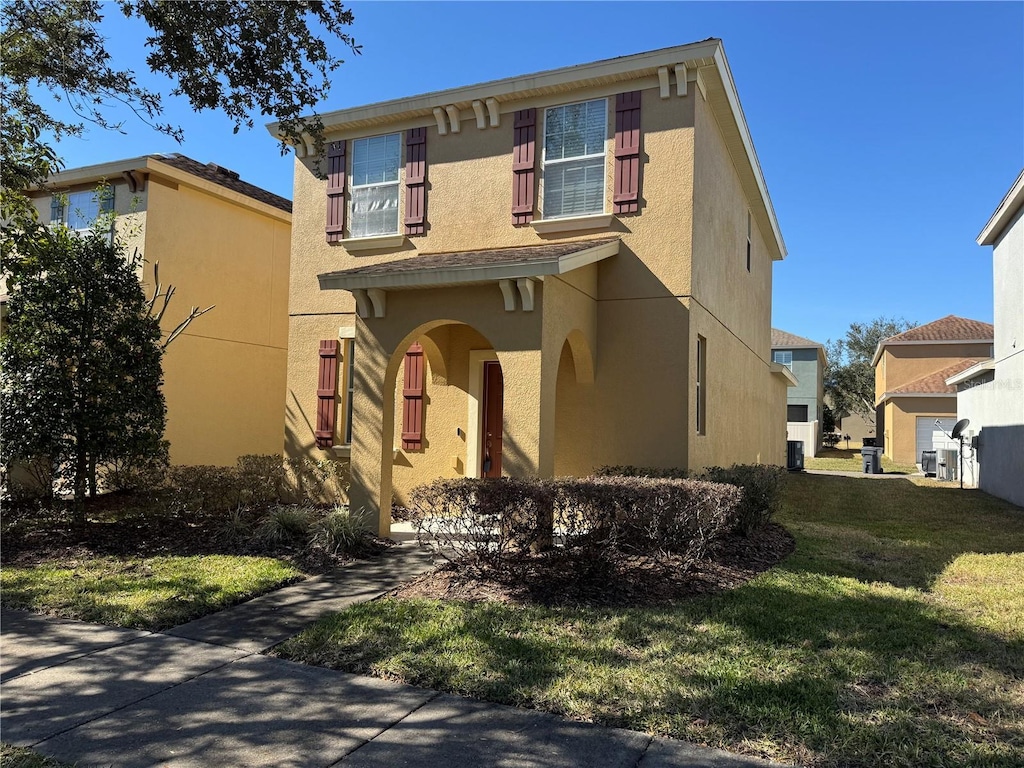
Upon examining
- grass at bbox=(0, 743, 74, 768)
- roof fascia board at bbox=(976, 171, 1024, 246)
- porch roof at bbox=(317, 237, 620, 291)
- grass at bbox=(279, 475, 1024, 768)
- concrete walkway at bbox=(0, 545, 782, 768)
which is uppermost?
roof fascia board at bbox=(976, 171, 1024, 246)

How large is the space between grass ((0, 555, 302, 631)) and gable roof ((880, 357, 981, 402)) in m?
31.6

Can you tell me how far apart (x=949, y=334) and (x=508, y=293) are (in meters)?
33.8

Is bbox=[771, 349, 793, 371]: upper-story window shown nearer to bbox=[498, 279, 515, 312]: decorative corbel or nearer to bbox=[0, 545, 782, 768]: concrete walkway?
bbox=[498, 279, 515, 312]: decorative corbel

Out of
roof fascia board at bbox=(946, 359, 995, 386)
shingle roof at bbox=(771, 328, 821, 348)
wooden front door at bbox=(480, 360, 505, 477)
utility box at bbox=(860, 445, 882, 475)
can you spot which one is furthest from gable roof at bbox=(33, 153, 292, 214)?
shingle roof at bbox=(771, 328, 821, 348)

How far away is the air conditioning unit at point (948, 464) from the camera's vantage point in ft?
72.5

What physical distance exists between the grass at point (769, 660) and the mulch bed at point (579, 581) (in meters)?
0.26

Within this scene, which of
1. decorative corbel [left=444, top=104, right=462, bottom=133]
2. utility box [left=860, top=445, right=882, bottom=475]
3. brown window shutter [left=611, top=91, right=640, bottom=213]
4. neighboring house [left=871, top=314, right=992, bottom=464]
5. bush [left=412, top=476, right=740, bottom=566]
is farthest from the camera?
neighboring house [left=871, top=314, right=992, bottom=464]

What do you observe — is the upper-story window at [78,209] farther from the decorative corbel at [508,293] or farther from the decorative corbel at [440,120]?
the decorative corbel at [508,293]

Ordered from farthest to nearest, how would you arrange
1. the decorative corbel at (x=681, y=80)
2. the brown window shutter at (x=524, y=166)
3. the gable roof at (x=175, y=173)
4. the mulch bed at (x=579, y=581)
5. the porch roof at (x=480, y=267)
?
the gable roof at (x=175, y=173), the brown window shutter at (x=524, y=166), the decorative corbel at (x=681, y=80), the porch roof at (x=480, y=267), the mulch bed at (x=579, y=581)

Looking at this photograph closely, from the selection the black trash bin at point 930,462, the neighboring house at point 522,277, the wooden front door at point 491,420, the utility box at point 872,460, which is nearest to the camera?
the neighboring house at point 522,277

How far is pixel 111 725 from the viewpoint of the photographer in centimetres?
412

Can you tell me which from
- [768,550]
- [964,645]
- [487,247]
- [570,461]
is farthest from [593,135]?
[964,645]

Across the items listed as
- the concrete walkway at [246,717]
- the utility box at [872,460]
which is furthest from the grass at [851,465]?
the concrete walkway at [246,717]

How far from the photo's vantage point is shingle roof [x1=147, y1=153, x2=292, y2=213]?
14.4 m
